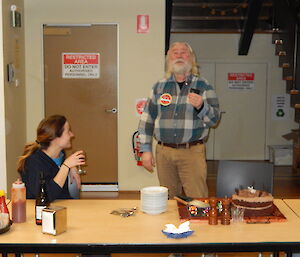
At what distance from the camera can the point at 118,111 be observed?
5453 mm

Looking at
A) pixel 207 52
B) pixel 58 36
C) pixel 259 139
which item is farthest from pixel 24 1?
pixel 259 139

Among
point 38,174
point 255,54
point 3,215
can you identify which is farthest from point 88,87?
point 3,215

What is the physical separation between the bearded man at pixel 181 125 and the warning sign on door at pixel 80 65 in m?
2.13

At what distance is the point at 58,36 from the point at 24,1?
542mm

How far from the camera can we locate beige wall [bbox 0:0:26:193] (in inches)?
180

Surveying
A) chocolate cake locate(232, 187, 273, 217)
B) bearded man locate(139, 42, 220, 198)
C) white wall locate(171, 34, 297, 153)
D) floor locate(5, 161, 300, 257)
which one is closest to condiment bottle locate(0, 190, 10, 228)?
chocolate cake locate(232, 187, 273, 217)

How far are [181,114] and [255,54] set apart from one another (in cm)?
462

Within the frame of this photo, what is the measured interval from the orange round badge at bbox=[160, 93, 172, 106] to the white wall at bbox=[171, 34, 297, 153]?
4.21 metres

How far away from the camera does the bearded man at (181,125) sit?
3352 millimetres

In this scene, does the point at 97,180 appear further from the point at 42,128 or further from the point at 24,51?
the point at 42,128

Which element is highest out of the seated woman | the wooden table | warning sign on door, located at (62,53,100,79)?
warning sign on door, located at (62,53,100,79)

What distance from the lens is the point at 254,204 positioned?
2230 mm

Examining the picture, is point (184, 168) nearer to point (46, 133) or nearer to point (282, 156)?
point (46, 133)

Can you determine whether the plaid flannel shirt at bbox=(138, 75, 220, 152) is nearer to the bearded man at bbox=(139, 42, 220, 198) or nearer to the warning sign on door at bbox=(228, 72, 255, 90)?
the bearded man at bbox=(139, 42, 220, 198)
